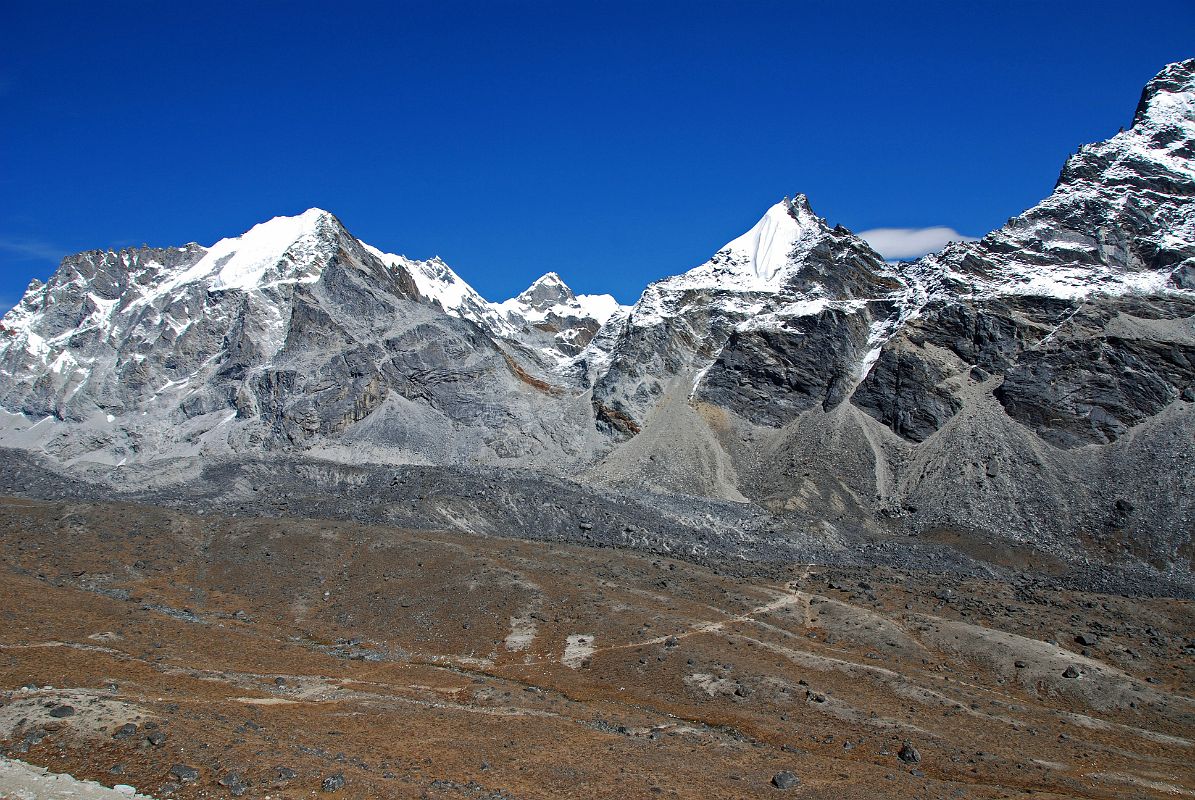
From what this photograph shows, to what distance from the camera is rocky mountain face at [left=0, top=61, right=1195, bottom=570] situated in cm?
11350

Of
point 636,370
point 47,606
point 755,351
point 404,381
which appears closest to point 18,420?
point 404,381

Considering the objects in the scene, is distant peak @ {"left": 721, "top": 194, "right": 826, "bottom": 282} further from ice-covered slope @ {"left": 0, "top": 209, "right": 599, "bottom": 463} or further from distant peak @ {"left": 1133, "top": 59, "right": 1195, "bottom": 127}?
distant peak @ {"left": 1133, "top": 59, "right": 1195, "bottom": 127}

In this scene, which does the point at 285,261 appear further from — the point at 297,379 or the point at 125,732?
the point at 125,732

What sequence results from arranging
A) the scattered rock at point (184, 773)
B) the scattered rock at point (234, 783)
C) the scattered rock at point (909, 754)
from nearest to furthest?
the scattered rock at point (234, 783) → the scattered rock at point (184, 773) → the scattered rock at point (909, 754)

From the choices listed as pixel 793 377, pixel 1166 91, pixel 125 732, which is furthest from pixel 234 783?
pixel 1166 91

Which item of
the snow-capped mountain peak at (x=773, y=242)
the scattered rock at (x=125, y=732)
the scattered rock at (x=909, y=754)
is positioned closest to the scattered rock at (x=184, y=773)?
the scattered rock at (x=125, y=732)

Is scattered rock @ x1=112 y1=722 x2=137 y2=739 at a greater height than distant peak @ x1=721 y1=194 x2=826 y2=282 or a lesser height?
lesser

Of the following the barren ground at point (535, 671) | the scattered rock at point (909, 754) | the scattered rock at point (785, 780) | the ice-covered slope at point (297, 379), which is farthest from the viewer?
the ice-covered slope at point (297, 379)

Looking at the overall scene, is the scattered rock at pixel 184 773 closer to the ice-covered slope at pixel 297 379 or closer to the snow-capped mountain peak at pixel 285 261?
the ice-covered slope at pixel 297 379

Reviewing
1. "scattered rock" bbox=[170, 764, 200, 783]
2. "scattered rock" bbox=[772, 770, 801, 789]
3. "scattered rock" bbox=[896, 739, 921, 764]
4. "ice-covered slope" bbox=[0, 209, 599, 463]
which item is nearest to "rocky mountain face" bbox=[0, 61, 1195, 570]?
"ice-covered slope" bbox=[0, 209, 599, 463]

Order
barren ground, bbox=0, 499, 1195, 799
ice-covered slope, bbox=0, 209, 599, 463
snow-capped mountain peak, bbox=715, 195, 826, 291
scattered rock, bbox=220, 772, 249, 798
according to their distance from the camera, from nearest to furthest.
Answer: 1. scattered rock, bbox=220, 772, 249, 798
2. barren ground, bbox=0, 499, 1195, 799
3. ice-covered slope, bbox=0, 209, 599, 463
4. snow-capped mountain peak, bbox=715, 195, 826, 291

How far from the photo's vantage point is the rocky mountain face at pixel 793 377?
113500 mm

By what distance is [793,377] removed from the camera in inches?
5802

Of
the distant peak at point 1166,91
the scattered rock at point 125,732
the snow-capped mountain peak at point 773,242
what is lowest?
the scattered rock at point 125,732
